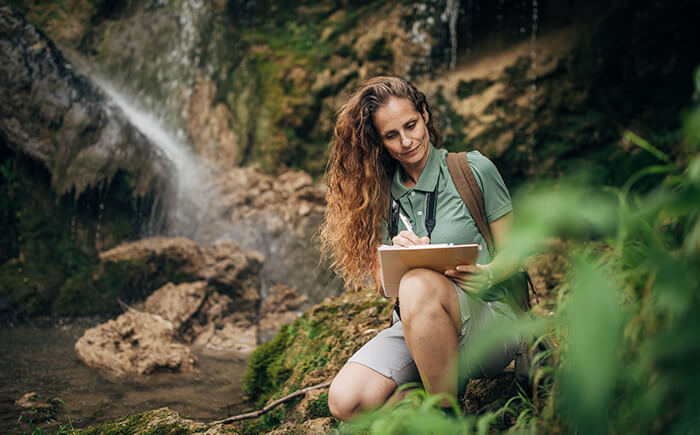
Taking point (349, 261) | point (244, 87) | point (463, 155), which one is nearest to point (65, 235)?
point (244, 87)

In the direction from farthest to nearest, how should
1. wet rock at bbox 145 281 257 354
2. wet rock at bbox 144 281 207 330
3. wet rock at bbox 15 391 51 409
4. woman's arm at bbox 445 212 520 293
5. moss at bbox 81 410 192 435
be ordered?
wet rock at bbox 144 281 207 330 < wet rock at bbox 145 281 257 354 < wet rock at bbox 15 391 51 409 < moss at bbox 81 410 192 435 < woman's arm at bbox 445 212 520 293

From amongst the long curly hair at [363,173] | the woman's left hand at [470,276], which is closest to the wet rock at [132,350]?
the long curly hair at [363,173]

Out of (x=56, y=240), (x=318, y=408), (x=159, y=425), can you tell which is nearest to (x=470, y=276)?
(x=318, y=408)

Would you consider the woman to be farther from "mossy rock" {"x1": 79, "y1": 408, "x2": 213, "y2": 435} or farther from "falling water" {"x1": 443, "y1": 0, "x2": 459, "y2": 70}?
"falling water" {"x1": 443, "y1": 0, "x2": 459, "y2": 70}

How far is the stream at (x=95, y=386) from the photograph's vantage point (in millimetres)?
3055

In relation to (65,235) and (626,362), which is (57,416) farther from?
(65,235)

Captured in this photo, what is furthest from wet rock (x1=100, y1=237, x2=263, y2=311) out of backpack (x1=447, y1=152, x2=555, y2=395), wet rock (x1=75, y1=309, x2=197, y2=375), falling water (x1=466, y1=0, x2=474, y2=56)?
falling water (x1=466, y1=0, x2=474, y2=56)

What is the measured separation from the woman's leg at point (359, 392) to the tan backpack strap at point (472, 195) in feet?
2.48

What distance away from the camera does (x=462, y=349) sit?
183 cm

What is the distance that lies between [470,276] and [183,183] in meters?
6.89

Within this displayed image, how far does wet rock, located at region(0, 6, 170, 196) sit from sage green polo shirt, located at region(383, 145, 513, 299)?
19.6 ft

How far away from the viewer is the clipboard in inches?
68.1

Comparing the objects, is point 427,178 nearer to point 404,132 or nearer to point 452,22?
point 404,132

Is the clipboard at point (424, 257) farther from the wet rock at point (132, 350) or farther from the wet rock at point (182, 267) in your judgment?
the wet rock at point (182, 267)
